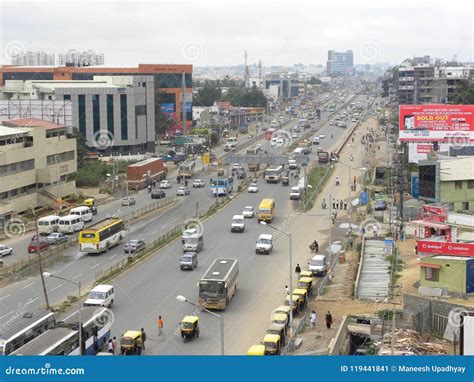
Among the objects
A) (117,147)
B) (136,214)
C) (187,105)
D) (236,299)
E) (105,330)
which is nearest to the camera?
(105,330)

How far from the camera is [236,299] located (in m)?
19.1

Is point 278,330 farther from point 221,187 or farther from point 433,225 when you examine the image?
point 221,187

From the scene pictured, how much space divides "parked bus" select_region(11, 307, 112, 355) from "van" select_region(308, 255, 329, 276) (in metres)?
7.06

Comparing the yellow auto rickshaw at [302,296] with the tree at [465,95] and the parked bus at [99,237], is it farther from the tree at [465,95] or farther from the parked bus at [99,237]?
the tree at [465,95]

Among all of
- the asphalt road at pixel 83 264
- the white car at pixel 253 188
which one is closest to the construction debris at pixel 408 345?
the asphalt road at pixel 83 264

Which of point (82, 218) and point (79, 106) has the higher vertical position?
point (79, 106)

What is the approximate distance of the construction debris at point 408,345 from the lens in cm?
1406

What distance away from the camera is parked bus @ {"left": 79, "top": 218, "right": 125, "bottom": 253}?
2380 centimetres

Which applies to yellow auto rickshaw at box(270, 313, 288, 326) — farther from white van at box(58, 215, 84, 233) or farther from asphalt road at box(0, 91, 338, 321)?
white van at box(58, 215, 84, 233)

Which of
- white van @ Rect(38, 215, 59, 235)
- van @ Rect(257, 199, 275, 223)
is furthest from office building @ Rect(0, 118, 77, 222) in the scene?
van @ Rect(257, 199, 275, 223)

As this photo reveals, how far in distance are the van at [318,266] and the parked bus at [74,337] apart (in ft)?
23.2

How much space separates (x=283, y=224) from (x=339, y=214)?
11.6 feet

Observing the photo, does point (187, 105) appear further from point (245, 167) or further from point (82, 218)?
point (82, 218)
